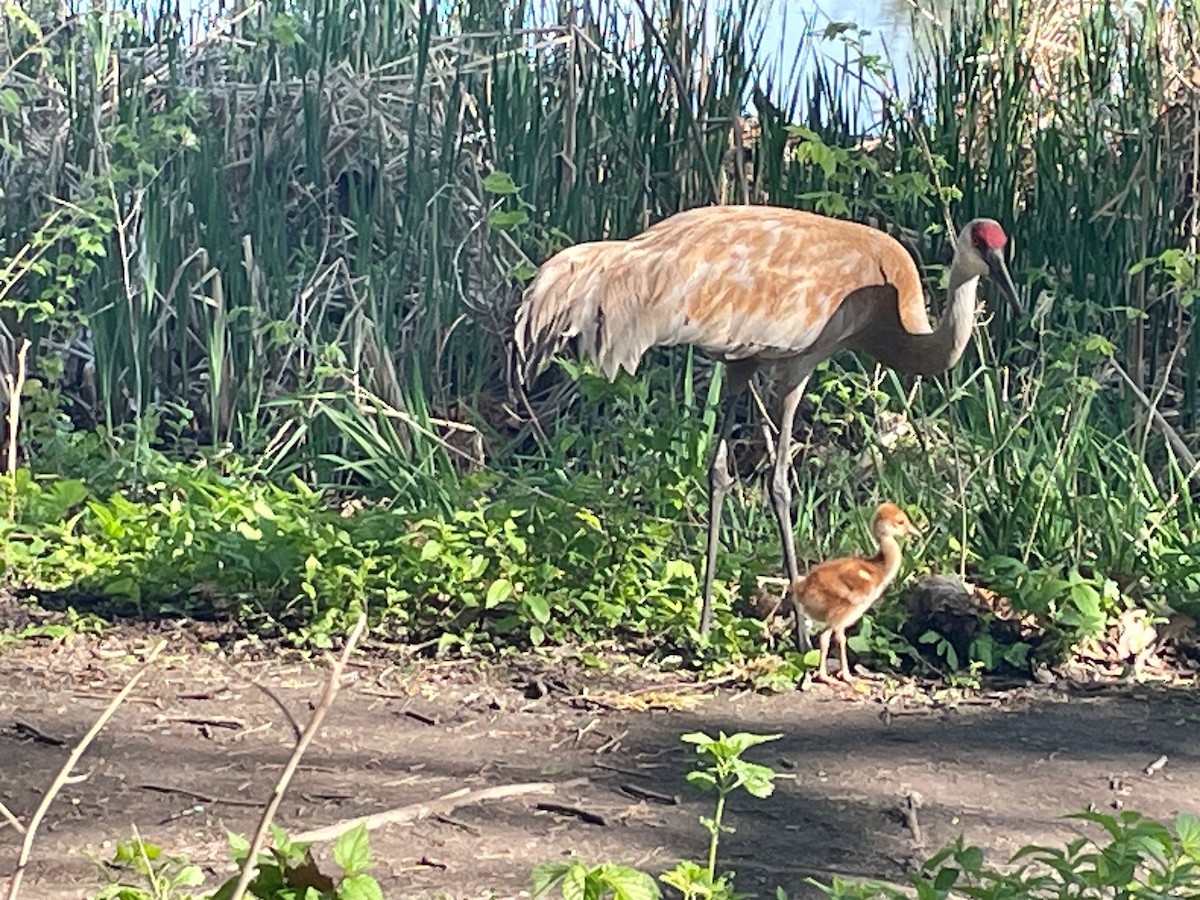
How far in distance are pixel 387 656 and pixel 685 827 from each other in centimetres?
153

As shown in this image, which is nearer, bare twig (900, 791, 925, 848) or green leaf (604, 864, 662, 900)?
green leaf (604, 864, 662, 900)

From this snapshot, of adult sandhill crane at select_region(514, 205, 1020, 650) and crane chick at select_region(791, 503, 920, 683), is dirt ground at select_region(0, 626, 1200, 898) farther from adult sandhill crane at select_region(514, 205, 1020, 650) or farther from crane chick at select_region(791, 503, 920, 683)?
adult sandhill crane at select_region(514, 205, 1020, 650)

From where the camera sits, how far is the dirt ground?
338cm

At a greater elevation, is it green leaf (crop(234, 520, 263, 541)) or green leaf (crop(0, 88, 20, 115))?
green leaf (crop(0, 88, 20, 115))

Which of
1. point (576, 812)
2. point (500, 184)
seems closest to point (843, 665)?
point (576, 812)

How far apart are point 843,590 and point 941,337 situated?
1.32 metres

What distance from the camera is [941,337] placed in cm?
565

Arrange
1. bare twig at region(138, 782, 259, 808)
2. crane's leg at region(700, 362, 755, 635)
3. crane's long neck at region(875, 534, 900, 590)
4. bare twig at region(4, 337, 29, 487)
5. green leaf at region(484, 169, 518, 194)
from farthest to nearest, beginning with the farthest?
bare twig at region(4, 337, 29, 487) → green leaf at region(484, 169, 518, 194) → crane's leg at region(700, 362, 755, 635) → crane's long neck at region(875, 534, 900, 590) → bare twig at region(138, 782, 259, 808)

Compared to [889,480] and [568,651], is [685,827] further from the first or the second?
[889,480]

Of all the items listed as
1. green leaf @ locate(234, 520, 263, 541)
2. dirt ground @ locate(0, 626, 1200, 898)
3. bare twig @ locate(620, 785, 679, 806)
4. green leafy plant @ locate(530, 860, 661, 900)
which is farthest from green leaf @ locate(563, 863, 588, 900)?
green leaf @ locate(234, 520, 263, 541)

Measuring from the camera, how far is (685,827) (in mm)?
3584

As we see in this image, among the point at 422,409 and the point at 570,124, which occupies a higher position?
the point at 570,124

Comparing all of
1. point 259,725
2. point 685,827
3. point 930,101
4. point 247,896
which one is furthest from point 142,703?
point 930,101

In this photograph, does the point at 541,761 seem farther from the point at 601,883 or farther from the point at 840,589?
the point at 601,883
